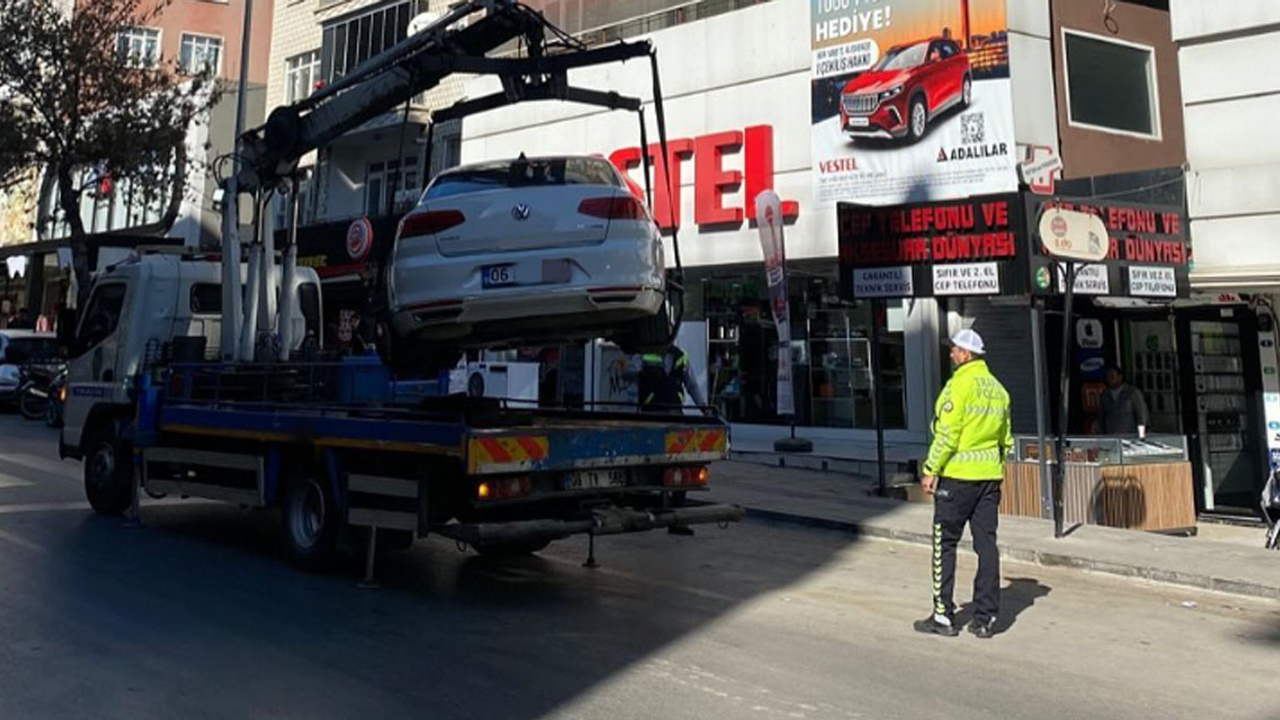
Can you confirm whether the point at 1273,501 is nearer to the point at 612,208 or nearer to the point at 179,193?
the point at 612,208

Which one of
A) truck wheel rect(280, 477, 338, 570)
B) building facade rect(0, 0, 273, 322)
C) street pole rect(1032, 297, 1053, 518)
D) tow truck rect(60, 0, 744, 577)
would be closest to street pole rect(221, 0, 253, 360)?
tow truck rect(60, 0, 744, 577)

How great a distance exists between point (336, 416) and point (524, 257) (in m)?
1.94

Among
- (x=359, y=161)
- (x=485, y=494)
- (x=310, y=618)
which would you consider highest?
(x=359, y=161)

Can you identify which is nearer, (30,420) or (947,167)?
(947,167)

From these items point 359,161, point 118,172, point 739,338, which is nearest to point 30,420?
point 118,172

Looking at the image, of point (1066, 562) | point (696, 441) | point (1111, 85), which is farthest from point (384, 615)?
point (1111, 85)

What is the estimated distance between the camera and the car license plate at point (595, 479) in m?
6.76

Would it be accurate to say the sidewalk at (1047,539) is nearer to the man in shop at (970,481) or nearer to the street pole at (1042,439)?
the street pole at (1042,439)

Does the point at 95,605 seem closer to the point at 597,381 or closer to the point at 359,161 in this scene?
the point at 597,381

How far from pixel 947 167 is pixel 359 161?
19.2m

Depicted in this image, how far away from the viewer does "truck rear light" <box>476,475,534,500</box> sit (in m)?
6.32

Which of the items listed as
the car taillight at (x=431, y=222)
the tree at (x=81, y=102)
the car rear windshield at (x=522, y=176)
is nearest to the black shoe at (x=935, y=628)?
the car rear windshield at (x=522, y=176)

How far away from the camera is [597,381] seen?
21.3 m

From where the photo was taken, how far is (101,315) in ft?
34.6
